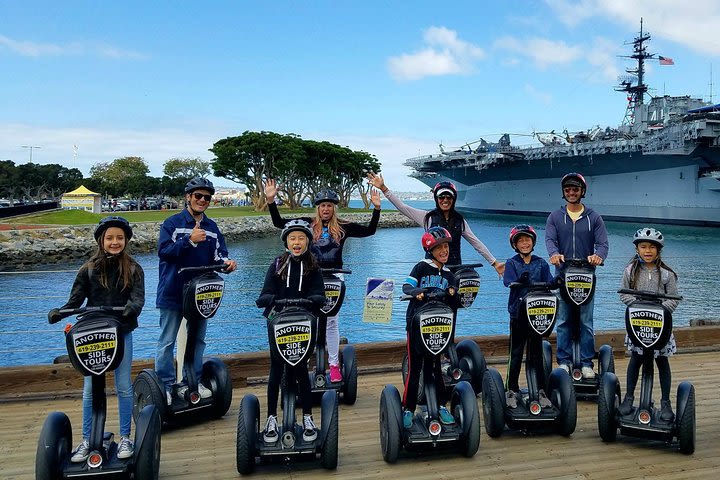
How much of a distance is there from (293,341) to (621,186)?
56.9m

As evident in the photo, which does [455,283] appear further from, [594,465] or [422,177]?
[422,177]

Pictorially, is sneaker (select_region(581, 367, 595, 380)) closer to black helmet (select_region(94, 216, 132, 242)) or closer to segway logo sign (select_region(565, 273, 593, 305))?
segway logo sign (select_region(565, 273, 593, 305))

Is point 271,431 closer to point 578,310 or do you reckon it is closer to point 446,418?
point 446,418

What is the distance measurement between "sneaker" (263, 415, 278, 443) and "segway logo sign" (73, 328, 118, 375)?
3.23 ft

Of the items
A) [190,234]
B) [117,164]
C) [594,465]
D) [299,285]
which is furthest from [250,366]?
[117,164]

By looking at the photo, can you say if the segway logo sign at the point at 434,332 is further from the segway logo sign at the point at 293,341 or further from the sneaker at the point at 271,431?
the sneaker at the point at 271,431

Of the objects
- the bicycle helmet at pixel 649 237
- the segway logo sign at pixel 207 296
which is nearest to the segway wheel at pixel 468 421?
the bicycle helmet at pixel 649 237

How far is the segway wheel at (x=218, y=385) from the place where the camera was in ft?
15.1

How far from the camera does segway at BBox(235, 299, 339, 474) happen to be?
3471 millimetres

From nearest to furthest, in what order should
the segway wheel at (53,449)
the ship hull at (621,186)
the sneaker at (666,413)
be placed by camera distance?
1. the segway wheel at (53,449)
2. the sneaker at (666,413)
3. the ship hull at (621,186)

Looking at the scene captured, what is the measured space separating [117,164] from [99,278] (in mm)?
90081

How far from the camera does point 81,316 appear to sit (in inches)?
129

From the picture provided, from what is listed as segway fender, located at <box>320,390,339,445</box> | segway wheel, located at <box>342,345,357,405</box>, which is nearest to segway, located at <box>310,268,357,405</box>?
segway wheel, located at <box>342,345,357,405</box>

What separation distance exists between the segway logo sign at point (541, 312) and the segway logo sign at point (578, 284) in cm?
75
